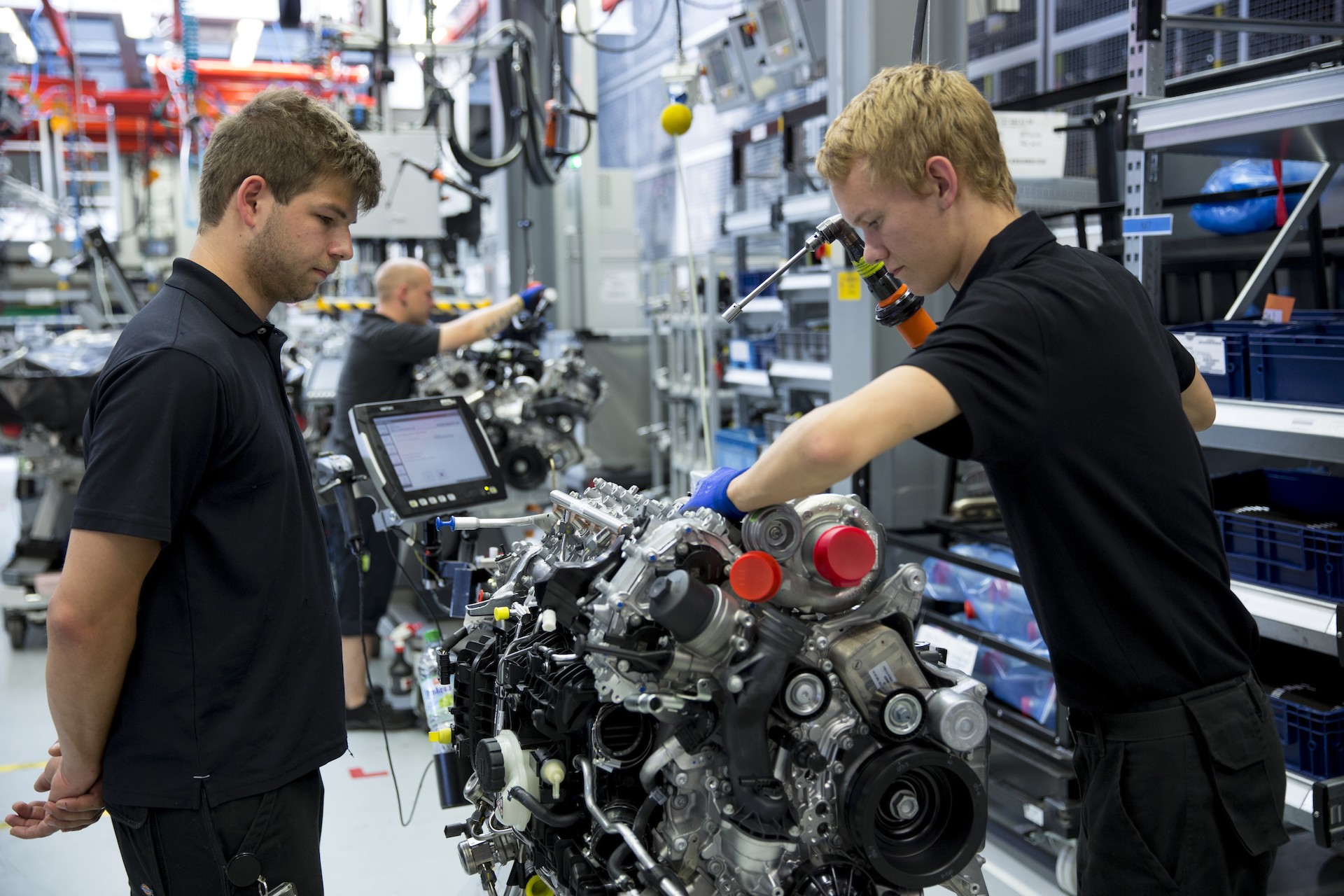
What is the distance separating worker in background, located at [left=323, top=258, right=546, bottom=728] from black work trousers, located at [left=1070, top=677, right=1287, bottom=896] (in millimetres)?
3270

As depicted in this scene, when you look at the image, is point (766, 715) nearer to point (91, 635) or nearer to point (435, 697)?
point (91, 635)

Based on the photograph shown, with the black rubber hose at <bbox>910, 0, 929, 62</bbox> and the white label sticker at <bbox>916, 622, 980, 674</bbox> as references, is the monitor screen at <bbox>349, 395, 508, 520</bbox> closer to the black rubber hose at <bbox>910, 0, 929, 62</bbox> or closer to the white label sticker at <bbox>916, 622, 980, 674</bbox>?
the white label sticker at <bbox>916, 622, 980, 674</bbox>

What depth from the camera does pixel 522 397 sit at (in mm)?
5062

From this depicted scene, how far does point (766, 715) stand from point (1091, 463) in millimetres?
559

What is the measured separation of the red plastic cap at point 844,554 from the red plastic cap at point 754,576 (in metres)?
0.08

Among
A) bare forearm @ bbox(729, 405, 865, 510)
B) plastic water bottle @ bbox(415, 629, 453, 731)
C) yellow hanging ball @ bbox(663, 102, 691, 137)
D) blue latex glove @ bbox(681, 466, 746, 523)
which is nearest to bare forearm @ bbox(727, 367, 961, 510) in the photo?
bare forearm @ bbox(729, 405, 865, 510)

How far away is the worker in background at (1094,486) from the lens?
1.34 m

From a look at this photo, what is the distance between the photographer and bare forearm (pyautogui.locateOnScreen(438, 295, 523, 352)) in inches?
183

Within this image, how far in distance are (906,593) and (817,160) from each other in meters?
0.68

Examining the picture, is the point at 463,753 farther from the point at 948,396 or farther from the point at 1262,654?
the point at 1262,654

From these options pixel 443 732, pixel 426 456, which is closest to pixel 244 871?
pixel 443 732

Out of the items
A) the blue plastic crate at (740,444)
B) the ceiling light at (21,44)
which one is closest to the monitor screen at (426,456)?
the blue plastic crate at (740,444)

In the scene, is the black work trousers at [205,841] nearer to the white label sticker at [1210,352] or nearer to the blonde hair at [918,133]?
the blonde hair at [918,133]

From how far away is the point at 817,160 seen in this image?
1.60 meters
